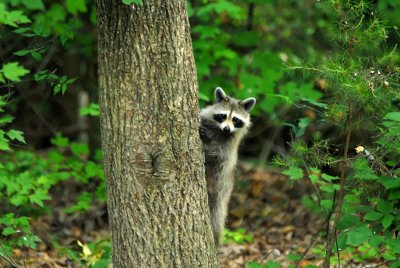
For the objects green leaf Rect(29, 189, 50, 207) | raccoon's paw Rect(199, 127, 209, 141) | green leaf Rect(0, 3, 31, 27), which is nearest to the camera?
raccoon's paw Rect(199, 127, 209, 141)

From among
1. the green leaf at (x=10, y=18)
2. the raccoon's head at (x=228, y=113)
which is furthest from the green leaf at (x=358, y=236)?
the green leaf at (x=10, y=18)

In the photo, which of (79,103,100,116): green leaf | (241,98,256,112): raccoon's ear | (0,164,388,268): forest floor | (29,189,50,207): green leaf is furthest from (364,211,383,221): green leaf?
(79,103,100,116): green leaf

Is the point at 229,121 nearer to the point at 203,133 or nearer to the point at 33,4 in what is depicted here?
the point at 203,133

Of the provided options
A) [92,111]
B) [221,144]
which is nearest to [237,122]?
[221,144]

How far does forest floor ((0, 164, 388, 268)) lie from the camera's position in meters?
5.72

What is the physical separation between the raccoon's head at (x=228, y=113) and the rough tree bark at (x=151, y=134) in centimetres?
159

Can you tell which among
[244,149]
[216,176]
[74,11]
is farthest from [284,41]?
[216,176]

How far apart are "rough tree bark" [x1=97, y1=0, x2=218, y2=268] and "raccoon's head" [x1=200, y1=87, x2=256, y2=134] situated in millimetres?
1586

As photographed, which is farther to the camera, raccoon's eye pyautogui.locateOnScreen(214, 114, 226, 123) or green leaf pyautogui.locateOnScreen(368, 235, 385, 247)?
raccoon's eye pyautogui.locateOnScreen(214, 114, 226, 123)

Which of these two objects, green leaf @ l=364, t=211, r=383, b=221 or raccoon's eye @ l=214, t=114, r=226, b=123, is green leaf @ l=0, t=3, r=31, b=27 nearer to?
raccoon's eye @ l=214, t=114, r=226, b=123

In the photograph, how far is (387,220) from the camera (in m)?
4.05

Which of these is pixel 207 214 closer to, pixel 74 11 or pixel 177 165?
pixel 177 165

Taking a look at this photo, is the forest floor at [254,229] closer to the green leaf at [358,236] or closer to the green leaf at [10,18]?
the green leaf at [358,236]

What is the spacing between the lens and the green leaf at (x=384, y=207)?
13.5ft
